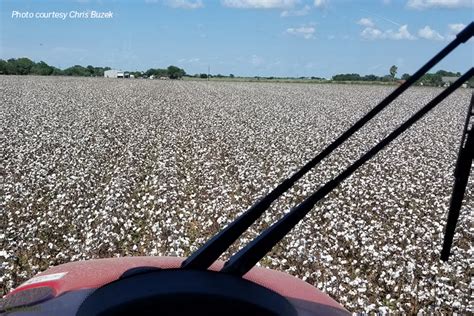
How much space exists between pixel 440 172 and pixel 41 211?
903 cm

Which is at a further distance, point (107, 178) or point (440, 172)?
point (440, 172)

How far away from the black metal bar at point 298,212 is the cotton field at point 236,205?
3.98 m

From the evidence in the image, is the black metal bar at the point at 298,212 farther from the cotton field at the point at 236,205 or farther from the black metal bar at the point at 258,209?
the cotton field at the point at 236,205

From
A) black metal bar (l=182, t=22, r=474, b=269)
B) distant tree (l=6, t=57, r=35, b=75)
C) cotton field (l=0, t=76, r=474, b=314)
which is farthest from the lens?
distant tree (l=6, t=57, r=35, b=75)

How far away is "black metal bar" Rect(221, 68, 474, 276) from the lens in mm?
1868

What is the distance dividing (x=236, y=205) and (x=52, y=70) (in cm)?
9792

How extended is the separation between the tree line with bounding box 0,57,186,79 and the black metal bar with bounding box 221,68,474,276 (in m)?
96.3

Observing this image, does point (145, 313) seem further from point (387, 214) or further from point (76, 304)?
point (387, 214)

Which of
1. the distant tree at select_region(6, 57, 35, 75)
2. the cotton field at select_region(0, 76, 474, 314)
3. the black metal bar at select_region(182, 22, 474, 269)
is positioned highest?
the distant tree at select_region(6, 57, 35, 75)

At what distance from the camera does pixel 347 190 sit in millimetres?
10594

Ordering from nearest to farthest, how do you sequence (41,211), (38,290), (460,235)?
(38,290) < (460,235) < (41,211)

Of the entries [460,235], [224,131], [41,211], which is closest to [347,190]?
[460,235]

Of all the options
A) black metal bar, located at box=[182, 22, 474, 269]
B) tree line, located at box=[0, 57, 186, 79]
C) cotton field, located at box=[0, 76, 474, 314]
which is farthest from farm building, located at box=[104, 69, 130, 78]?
black metal bar, located at box=[182, 22, 474, 269]

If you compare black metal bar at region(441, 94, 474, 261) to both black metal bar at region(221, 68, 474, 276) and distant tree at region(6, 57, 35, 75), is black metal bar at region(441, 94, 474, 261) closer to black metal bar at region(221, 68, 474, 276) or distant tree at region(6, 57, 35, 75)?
black metal bar at region(221, 68, 474, 276)
